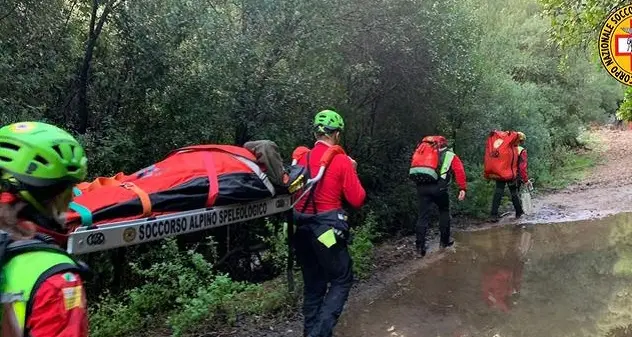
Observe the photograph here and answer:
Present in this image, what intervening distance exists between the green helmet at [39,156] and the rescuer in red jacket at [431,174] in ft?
24.9

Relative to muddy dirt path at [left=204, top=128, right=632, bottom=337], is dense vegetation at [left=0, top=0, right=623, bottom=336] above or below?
above

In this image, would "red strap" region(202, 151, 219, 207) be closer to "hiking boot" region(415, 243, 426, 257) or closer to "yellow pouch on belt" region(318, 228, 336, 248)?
"yellow pouch on belt" region(318, 228, 336, 248)

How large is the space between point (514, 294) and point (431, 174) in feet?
8.35

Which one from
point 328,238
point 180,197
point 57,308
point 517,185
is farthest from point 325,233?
point 517,185

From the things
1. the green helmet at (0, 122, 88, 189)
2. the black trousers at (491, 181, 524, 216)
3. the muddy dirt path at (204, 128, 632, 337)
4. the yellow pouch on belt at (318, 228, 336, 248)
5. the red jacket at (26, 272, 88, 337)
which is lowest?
the muddy dirt path at (204, 128, 632, 337)

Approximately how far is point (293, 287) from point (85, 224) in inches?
129

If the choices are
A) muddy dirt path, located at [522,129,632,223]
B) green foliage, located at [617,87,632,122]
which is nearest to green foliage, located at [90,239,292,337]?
green foliage, located at [617,87,632,122]

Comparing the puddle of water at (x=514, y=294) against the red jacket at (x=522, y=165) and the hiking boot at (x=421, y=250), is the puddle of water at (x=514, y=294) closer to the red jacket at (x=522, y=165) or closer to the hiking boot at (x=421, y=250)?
the hiking boot at (x=421, y=250)

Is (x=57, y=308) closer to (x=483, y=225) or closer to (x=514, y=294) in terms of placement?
(x=514, y=294)

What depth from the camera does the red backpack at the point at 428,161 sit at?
364 inches

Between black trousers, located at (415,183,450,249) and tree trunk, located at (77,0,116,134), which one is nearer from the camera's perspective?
tree trunk, located at (77,0,116,134)

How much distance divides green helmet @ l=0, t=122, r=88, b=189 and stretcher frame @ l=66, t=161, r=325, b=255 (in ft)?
4.55

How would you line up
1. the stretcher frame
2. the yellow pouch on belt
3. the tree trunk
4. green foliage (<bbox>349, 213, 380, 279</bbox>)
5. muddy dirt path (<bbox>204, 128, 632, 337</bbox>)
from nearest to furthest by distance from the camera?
the stretcher frame
the yellow pouch on belt
muddy dirt path (<bbox>204, 128, 632, 337</bbox>)
the tree trunk
green foliage (<bbox>349, 213, 380, 279</bbox>)

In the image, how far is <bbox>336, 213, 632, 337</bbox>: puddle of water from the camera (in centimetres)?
614
